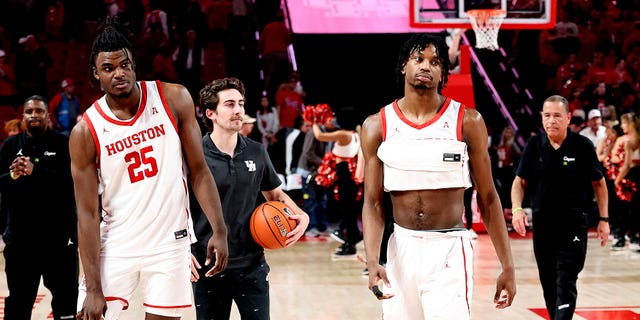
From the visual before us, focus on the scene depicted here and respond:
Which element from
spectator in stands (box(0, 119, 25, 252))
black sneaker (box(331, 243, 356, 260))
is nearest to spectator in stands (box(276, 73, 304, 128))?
black sneaker (box(331, 243, 356, 260))

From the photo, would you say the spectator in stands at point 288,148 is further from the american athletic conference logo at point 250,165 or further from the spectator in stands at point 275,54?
the american athletic conference logo at point 250,165

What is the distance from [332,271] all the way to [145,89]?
6.39 meters

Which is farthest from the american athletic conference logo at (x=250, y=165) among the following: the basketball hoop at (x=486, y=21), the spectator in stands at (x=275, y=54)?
the spectator in stands at (x=275, y=54)

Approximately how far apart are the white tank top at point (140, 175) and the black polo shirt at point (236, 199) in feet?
2.73

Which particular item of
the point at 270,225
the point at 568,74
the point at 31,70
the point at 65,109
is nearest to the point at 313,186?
the point at 65,109

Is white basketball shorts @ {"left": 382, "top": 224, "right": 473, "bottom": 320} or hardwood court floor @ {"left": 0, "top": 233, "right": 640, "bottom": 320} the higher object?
white basketball shorts @ {"left": 382, "top": 224, "right": 473, "bottom": 320}

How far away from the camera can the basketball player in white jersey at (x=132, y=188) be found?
363 cm

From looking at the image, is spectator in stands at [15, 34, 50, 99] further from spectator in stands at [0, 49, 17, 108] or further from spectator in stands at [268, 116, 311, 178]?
spectator in stands at [268, 116, 311, 178]

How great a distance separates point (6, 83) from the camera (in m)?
15.1

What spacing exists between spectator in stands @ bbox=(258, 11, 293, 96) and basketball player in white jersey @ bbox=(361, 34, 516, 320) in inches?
493

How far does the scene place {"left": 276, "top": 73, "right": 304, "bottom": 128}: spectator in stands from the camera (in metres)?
15.0

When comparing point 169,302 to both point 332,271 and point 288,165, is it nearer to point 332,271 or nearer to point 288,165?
point 332,271

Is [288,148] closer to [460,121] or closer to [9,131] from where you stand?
[9,131]

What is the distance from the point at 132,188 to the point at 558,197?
3617 millimetres
